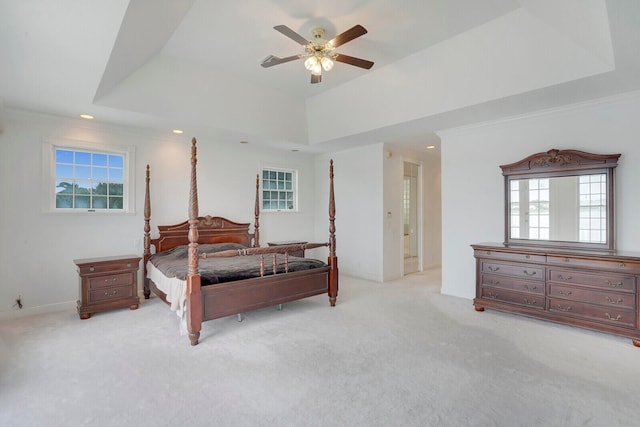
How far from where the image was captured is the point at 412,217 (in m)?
6.75

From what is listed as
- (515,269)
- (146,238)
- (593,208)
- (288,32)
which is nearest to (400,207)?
(515,269)

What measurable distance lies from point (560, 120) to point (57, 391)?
5.57 meters

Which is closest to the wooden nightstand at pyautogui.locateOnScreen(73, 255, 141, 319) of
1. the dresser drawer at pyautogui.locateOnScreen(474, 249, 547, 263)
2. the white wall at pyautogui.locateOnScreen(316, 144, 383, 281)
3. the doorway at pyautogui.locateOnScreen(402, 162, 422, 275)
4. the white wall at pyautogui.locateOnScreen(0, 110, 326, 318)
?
the white wall at pyautogui.locateOnScreen(0, 110, 326, 318)

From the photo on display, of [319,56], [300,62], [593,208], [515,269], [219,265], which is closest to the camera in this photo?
[319,56]

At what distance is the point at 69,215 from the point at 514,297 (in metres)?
5.78

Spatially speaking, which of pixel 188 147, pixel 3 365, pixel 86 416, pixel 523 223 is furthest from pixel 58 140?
pixel 523 223

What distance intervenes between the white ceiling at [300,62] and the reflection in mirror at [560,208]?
3.07 feet

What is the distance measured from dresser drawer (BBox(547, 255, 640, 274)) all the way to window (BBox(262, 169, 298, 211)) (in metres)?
4.59

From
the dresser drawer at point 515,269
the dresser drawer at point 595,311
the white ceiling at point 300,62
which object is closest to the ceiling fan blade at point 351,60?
the white ceiling at point 300,62

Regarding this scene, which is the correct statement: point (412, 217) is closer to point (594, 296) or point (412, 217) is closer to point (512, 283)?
point (512, 283)

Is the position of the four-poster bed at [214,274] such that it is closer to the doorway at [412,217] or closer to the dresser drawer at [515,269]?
the dresser drawer at [515,269]

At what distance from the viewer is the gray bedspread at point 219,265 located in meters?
3.35

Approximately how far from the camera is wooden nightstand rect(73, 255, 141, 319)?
3.77 m

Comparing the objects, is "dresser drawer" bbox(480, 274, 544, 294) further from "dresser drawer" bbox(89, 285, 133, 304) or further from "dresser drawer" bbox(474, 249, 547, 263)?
"dresser drawer" bbox(89, 285, 133, 304)
